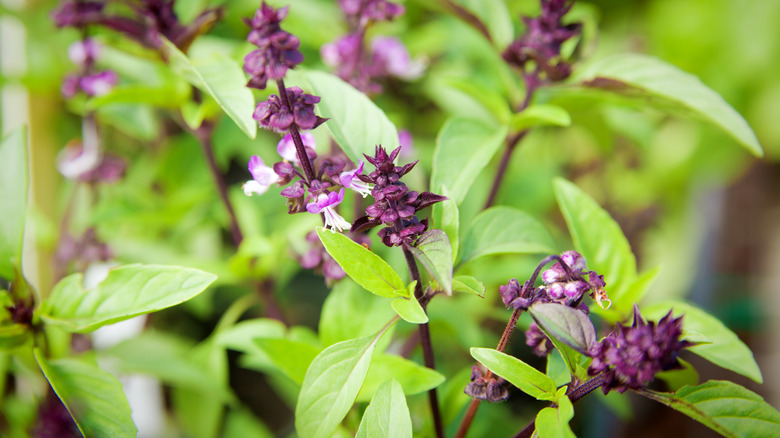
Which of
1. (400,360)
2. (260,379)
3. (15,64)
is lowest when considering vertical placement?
(260,379)

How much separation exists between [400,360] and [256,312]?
76 centimetres

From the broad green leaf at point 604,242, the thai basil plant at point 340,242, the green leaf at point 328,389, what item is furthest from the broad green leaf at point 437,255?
the broad green leaf at point 604,242

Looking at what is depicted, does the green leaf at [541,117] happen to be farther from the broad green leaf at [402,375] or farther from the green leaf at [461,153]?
the broad green leaf at [402,375]

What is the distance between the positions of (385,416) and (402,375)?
0.07 metres

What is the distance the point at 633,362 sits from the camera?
0.44 m

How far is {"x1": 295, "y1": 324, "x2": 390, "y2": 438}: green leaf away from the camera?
0.50 m

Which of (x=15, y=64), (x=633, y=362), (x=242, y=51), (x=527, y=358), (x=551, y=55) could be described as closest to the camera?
(x=633, y=362)

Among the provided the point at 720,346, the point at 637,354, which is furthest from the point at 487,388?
the point at 720,346

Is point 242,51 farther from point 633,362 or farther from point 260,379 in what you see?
point 260,379

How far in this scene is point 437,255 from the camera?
0.47 m

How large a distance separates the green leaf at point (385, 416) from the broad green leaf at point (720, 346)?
Result: 29 centimetres

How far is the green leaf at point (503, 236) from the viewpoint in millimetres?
572

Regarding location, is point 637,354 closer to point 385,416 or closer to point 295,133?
point 385,416

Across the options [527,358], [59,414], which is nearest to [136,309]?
[59,414]
